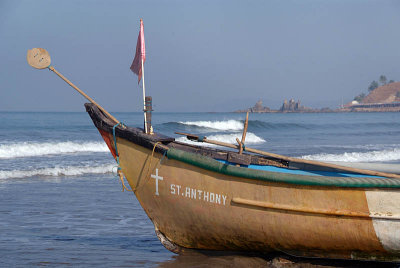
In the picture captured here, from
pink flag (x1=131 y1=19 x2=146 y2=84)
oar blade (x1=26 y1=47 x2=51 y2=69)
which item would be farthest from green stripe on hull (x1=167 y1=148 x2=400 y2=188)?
oar blade (x1=26 y1=47 x2=51 y2=69)

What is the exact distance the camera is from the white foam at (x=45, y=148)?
20.0m

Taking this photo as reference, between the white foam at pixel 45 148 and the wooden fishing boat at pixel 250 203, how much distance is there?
14836 mm

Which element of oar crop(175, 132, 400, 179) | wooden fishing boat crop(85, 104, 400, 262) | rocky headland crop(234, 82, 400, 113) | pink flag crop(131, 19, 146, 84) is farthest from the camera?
rocky headland crop(234, 82, 400, 113)

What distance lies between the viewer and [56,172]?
546 inches

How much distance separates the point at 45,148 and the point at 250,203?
17.9m

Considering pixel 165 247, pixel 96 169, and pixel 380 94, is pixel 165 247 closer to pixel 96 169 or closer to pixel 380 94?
pixel 96 169

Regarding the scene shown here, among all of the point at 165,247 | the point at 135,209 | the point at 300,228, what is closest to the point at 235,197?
the point at 300,228

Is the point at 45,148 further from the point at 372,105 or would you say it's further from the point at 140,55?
the point at 372,105

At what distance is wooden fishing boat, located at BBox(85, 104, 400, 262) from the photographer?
4836 mm

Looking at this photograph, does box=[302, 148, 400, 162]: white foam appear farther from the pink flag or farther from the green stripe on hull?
the green stripe on hull

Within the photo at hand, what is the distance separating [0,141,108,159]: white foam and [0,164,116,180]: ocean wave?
5.76 metres

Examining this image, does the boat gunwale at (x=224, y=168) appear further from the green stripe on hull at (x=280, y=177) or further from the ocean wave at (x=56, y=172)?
the ocean wave at (x=56, y=172)

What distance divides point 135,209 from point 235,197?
4066 mm

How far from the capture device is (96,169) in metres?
14.4
